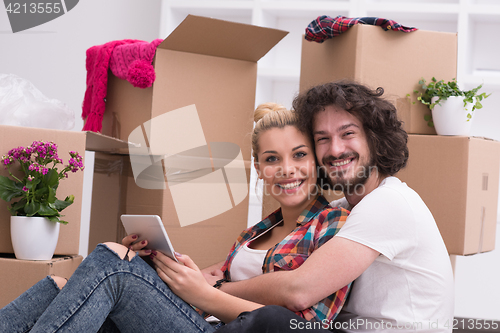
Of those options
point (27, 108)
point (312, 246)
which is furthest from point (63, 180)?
point (312, 246)

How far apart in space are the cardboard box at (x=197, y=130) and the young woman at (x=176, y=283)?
383 millimetres

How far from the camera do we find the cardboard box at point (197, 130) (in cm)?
144

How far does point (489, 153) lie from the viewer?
1481 mm

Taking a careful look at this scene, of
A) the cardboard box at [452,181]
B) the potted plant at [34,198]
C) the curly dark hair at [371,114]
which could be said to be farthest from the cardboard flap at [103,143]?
the cardboard box at [452,181]

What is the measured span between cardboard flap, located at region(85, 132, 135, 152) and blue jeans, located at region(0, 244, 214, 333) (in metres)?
0.47

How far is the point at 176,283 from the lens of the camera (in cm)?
96

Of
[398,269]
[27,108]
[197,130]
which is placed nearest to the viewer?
[398,269]

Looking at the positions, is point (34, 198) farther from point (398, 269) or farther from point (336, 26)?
point (336, 26)

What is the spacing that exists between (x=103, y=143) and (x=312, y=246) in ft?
2.51

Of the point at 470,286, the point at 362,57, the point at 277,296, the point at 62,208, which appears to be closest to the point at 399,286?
the point at 277,296

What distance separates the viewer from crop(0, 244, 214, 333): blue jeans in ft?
2.87

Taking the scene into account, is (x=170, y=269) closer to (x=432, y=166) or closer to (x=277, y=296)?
(x=277, y=296)

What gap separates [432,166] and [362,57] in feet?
1.27

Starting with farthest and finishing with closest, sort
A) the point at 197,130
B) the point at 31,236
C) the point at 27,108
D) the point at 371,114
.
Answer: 1. the point at 197,130
2. the point at 27,108
3. the point at 31,236
4. the point at 371,114
